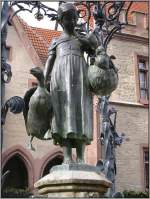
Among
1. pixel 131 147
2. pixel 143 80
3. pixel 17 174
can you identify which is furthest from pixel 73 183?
pixel 143 80

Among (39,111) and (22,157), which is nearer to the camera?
(39,111)

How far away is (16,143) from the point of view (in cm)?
2223

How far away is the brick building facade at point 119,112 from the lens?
72.5 feet

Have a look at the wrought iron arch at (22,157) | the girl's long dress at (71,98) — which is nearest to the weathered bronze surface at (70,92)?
the girl's long dress at (71,98)

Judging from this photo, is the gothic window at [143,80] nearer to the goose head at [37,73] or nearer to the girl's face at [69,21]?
the girl's face at [69,21]

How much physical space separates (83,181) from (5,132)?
58.1ft

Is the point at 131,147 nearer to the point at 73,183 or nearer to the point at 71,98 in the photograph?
the point at 71,98

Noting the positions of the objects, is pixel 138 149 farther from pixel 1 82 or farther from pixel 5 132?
pixel 1 82

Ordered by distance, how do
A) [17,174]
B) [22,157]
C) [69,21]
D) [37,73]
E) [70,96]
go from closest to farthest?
[37,73] < [70,96] < [69,21] < [22,157] < [17,174]

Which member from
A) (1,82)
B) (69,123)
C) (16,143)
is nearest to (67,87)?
(69,123)

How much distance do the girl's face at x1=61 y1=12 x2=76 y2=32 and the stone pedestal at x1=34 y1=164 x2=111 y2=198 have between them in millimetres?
1455

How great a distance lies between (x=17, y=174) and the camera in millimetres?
22594

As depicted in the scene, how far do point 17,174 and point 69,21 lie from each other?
1786cm

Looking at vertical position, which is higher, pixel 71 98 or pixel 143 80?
pixel 143 80
